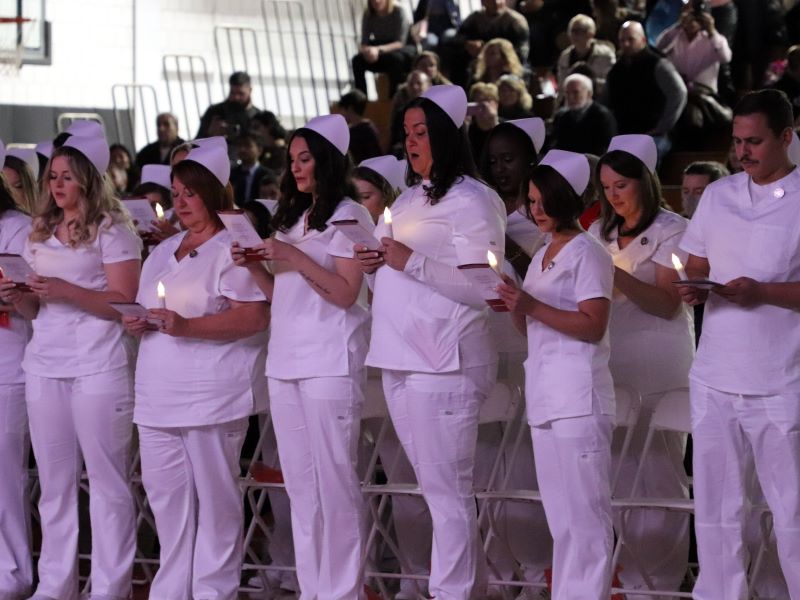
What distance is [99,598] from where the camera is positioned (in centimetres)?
500

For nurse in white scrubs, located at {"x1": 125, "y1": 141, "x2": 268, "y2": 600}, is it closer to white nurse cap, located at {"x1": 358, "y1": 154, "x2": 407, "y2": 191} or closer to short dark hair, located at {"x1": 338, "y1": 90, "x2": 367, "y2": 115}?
white nurse cap, located at {"x1": 358, "y1": 154, "x2": 407, "y2": 191}

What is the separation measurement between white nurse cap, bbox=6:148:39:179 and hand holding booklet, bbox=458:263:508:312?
229 centimetres

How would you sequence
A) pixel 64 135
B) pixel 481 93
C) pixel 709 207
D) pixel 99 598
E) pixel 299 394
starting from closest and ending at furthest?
pixel 709 207 → pixel 299 394 → pixel 99 598 → pixel 64 135 → pixel 481 93

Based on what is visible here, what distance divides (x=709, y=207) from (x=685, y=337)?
0.82 metres

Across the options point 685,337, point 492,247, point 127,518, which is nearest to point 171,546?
point 127,518

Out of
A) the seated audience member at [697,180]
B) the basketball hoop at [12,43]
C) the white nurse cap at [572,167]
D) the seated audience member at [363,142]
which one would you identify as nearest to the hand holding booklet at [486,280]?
the white nurse cap at [572,167]

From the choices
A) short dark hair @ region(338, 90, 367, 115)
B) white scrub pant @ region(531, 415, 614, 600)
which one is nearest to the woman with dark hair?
white scrub pant @ region(531, 415, 614, 600)

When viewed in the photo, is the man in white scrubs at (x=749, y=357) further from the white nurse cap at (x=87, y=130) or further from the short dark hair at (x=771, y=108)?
the white nurse cap at (x=87, y=130)

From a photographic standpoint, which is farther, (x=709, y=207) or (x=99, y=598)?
(x=99, y=598)

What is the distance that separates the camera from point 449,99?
443cm

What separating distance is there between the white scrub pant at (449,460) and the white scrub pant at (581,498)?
A: 24 cm

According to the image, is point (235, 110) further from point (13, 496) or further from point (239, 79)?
point (13, 496)

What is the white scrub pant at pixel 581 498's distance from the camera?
4246mm

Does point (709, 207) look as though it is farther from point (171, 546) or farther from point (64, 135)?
point (64, 135)
